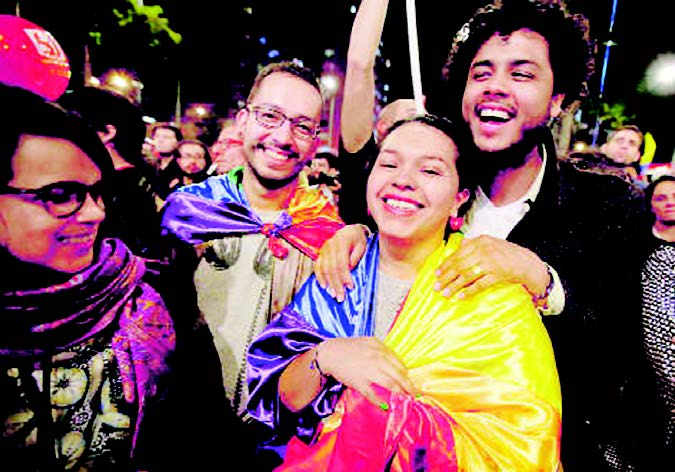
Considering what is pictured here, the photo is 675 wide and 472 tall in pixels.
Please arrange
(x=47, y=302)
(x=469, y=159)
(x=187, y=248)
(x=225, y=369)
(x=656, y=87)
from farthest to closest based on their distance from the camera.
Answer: (x=656, y=87) → (x=187, y=248) → (x=225, y=369) → (x=469, y=159) → (x=47, y=302)

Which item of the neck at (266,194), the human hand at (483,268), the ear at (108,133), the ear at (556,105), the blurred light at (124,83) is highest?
the blurred light at (124,83)

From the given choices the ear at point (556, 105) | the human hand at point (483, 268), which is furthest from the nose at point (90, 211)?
the ear at point (556, 105)

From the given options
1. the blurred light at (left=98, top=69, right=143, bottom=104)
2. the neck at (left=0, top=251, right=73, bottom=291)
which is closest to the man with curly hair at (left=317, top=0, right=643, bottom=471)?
the neck at (left=0, top=251, right=73, bottom=291)

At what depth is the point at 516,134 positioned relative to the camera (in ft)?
6.44

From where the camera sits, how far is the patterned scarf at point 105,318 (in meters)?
1.42

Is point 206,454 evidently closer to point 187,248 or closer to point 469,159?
point 187,248

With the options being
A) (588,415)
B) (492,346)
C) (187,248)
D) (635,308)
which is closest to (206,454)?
(187,248)

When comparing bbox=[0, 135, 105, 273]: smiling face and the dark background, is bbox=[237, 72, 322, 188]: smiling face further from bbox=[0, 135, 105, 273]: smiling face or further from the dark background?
the dark background

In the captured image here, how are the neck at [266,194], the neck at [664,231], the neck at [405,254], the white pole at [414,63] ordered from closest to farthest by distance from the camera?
1. the neck at [405,254]
2. the white pole at [414,63]
3. the neck at [266,194]
4. the neck at [664,231]

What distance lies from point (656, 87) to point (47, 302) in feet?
82.8

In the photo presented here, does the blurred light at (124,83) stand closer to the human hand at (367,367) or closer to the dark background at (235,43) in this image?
the dark background at (235,43)

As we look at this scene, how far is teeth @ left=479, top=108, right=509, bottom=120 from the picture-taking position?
6.39 ft

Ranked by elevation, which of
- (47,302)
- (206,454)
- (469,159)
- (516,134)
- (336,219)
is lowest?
(206,454)

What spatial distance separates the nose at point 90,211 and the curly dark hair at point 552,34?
180 centimetres
